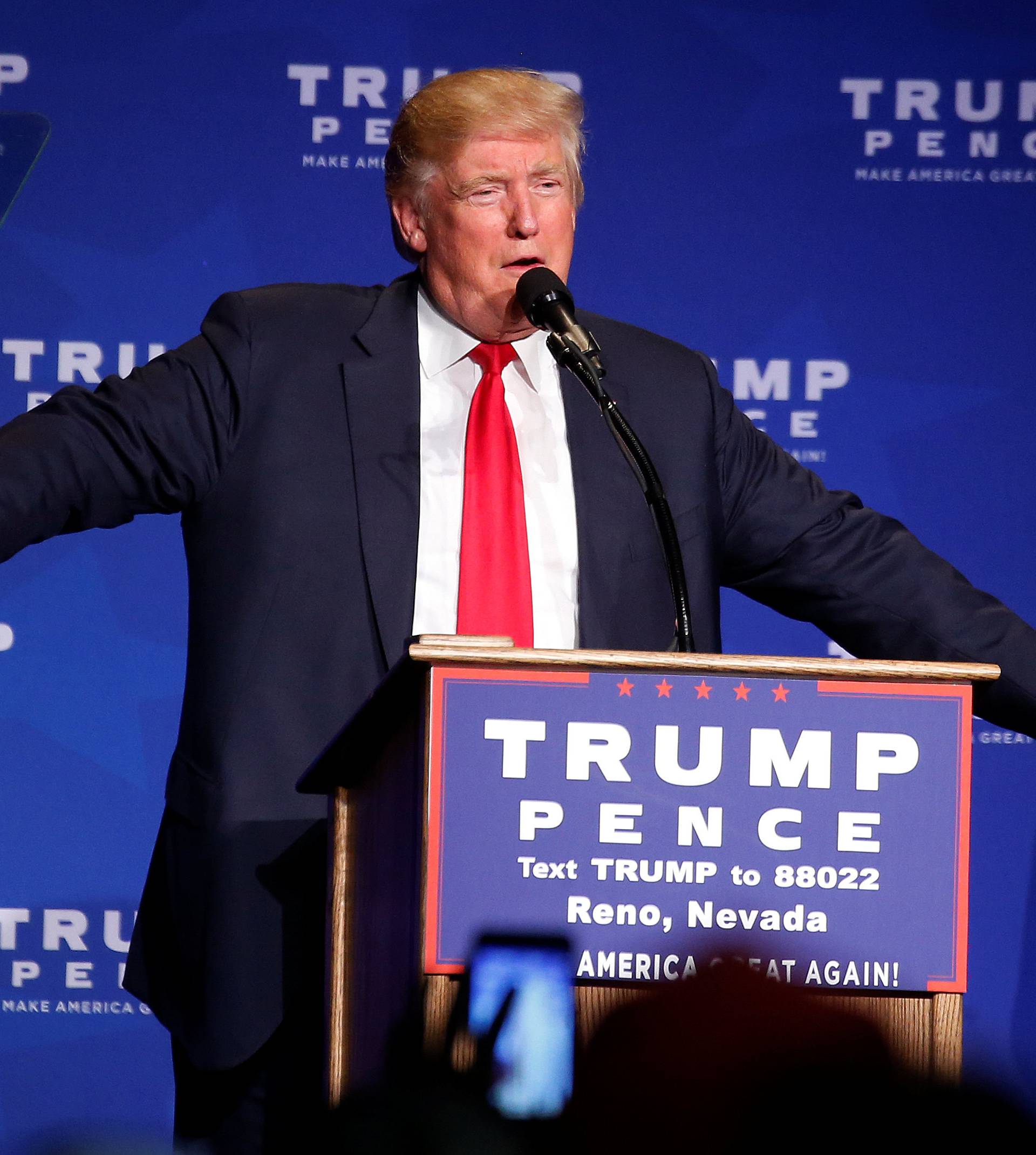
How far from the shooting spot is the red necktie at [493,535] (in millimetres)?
1926

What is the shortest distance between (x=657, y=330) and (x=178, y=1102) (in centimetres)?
173

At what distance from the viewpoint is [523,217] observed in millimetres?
2148

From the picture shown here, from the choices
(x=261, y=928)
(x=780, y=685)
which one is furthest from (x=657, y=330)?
(x=780, y=685)

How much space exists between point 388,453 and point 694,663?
0.78 meters

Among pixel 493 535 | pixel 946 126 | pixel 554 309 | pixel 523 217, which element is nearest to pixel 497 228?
pixel 523 217

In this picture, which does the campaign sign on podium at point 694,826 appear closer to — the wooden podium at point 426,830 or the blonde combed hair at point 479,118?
the wooden podium at point 426,830

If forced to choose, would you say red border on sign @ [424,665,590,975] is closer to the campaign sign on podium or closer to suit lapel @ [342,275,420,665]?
the campaign sign on podium

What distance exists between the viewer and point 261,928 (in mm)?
1865

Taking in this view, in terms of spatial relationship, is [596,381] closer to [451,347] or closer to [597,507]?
[597,507]

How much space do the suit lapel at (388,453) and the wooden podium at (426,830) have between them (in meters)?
0.37

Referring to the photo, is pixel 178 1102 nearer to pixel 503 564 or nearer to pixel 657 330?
pixel 503 564

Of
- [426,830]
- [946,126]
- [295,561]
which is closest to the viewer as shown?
[426,830]

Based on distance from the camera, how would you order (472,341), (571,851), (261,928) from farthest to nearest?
(472,341) < (261,928) < (571,851)

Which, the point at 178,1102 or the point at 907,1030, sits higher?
the point at 907,1030
